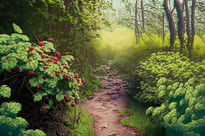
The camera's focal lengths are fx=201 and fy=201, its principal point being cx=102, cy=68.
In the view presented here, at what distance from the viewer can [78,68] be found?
591 cm

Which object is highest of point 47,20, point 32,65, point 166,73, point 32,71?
point 47,20

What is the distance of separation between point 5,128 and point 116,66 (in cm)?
801

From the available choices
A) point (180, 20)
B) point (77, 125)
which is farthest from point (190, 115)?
point (180, 20)

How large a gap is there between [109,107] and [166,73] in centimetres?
198

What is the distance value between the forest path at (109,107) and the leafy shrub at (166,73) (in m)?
0.81

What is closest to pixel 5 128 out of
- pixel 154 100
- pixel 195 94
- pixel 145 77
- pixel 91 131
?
pixel 91 131

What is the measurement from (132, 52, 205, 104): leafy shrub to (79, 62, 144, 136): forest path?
813 millimetres

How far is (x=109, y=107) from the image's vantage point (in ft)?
19.3

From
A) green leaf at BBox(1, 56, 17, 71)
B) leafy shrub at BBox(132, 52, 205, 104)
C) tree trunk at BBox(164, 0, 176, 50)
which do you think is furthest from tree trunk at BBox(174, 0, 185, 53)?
green leaf at BBox(1, 56, 17, 71)

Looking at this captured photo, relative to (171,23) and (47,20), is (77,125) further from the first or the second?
(171,23)

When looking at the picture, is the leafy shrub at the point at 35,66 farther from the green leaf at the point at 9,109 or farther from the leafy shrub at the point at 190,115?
the leafy shrub at the point at 190,115

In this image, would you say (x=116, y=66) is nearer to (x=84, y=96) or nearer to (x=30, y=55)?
(x=84, y=96)

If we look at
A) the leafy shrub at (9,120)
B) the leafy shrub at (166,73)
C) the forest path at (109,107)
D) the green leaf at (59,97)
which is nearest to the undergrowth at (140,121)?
the forest path at (109,107)

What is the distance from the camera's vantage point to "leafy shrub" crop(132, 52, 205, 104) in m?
4.64
